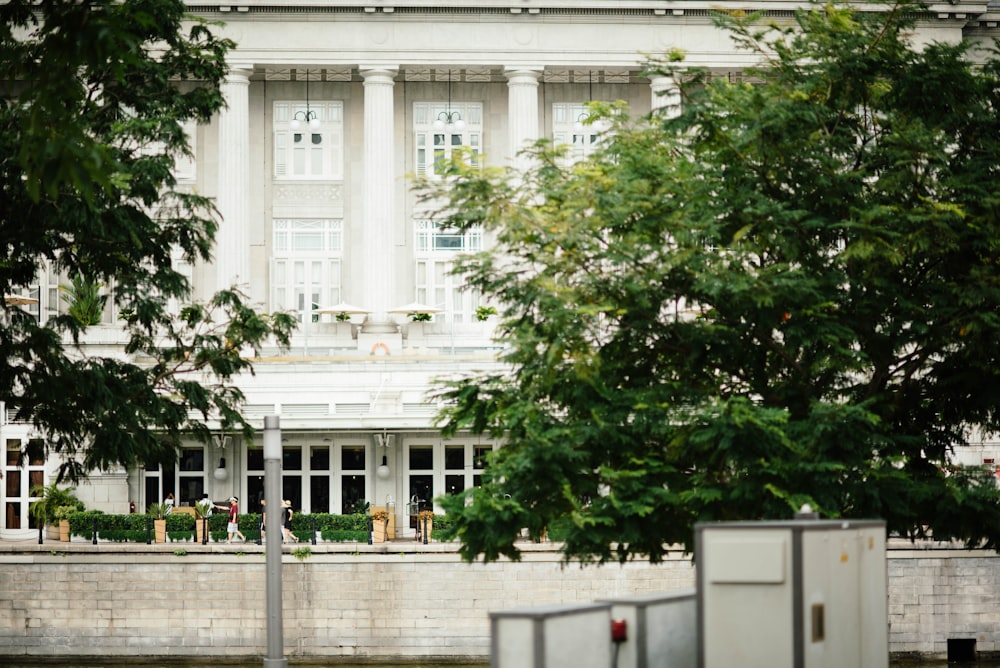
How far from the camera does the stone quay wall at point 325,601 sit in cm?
3981

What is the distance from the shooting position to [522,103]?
5981 centimetres

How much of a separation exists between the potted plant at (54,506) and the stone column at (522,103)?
74.7 ft

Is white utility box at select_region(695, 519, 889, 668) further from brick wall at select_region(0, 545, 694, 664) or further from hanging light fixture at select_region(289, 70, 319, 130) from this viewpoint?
hanging light fixture at select_region(289, 70, 319, 130)

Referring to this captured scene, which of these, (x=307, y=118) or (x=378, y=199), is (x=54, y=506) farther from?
(x=307, y=118)

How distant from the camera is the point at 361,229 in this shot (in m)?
61.5

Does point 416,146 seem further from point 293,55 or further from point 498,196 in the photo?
point 498,196

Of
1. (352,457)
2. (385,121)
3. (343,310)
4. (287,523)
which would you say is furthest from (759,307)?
(385,121)

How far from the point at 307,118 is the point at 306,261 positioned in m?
5.84

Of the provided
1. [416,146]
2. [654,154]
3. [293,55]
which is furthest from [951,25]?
[654,154]

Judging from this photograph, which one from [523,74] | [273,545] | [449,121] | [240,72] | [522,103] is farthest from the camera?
[449,121]

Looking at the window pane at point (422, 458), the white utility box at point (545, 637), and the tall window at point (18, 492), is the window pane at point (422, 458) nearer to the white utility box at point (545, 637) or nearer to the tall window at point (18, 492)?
the tall window at point (18, 492)

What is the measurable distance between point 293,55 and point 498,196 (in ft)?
131

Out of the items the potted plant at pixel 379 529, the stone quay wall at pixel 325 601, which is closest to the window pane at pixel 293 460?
the potted plant at pixel 379 529

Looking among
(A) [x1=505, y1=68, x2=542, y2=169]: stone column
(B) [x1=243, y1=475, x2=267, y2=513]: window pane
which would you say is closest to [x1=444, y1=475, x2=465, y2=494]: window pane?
(B) [x1=243, y1=475, x2=267, y2=513]: window pane
